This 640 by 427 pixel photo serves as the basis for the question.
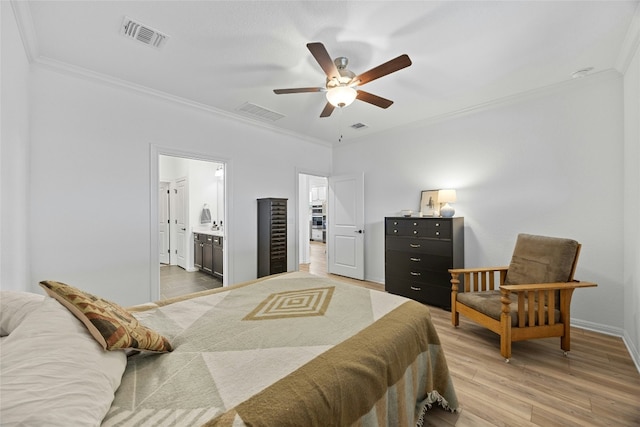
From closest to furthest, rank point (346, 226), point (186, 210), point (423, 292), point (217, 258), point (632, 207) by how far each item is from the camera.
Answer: point (632, 207)
point (423, 292)
point (217, 258)
point (346, 226)
point (186, 210)

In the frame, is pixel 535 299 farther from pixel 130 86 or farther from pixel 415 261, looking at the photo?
pixel 130 86

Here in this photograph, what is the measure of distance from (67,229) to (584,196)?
5.44 meters

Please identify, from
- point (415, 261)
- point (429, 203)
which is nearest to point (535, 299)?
point (415, 261)

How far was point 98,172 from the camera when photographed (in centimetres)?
282

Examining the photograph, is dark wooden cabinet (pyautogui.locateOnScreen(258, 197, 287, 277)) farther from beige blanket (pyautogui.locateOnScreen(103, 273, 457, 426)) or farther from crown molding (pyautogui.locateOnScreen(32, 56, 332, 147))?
beige blanket (pyautogui.locateOnScreen(103, 273, 457, 426))

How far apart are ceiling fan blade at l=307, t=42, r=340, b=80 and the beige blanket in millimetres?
1722

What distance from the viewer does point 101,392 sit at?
0.74 meters

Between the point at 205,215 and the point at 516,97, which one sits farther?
the point at 205,215

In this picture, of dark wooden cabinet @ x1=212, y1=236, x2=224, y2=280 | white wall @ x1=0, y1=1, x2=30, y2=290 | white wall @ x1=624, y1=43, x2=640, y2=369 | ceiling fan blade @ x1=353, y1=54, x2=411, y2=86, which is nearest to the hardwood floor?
white wall @ x1=624, y1=43, x2=640, y2=369

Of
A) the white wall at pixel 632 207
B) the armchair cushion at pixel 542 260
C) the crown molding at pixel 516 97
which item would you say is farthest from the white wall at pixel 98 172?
the white wall at pixel 632 207

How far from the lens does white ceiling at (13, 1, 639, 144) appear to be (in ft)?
6.19

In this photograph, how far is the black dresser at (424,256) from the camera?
3.42 meters

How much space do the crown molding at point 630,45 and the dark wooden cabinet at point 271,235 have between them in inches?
155

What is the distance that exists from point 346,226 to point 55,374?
184 inches
